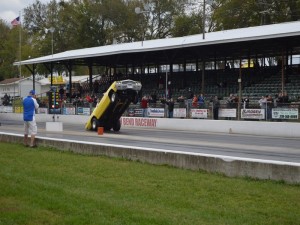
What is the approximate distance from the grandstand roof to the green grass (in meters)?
19.9

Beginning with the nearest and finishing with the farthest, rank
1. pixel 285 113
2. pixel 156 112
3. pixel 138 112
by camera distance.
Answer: pixel 285 113, pixel 156 112, pixel 138 112

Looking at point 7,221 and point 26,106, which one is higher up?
point 26,106

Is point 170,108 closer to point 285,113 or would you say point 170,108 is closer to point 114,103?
point 114,103

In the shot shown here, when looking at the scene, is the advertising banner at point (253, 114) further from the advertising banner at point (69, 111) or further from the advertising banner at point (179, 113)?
the advertising banner at point (69, 111)

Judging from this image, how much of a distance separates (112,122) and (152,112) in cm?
627

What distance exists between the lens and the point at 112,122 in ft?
78.8

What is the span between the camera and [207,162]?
1037cm

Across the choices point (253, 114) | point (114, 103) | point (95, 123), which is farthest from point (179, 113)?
point (114, 103)

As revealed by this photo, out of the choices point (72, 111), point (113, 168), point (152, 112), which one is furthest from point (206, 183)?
point (72, 111)

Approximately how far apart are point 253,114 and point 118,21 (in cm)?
5816

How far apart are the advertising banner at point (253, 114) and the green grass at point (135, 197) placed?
1408 centimetres

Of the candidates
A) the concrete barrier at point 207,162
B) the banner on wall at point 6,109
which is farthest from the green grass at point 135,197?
the banner on wall at point 6,109

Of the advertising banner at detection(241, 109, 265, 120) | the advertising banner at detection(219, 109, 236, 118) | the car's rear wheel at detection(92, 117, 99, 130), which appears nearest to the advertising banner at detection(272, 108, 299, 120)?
the advertising banner at detection(241, 109, 265, 120)

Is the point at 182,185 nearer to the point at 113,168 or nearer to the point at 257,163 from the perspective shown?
the point at 257,163
